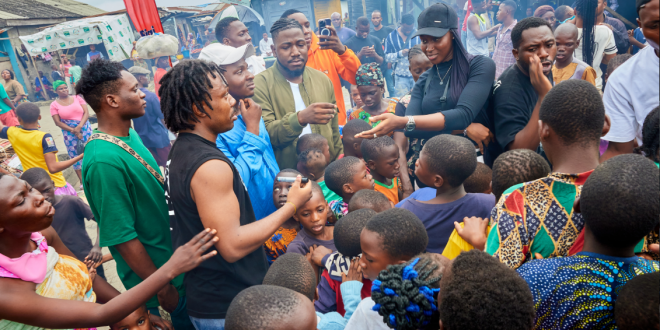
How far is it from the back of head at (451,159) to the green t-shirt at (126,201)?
166 centimetres

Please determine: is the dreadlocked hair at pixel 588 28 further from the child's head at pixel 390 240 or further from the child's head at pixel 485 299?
the child's head at pixel 485 299

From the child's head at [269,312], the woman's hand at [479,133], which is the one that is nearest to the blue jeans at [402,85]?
the woman's hand at [479,133]

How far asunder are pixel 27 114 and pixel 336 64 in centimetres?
416

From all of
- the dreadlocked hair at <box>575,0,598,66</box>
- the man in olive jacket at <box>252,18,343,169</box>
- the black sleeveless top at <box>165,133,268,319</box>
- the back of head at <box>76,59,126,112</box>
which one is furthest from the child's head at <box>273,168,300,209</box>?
the dreadlocked hair at <box>575,0,598,66</box>

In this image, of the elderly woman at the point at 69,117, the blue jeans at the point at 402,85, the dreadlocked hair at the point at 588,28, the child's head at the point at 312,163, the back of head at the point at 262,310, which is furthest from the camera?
the blue jeans at the point at 402,85

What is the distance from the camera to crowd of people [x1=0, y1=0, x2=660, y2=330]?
4.08ft

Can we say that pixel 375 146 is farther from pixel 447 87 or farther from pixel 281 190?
pixel 281 190

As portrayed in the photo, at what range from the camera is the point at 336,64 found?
535cm

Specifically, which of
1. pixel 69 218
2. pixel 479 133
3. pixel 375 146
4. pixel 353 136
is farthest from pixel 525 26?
pixel 69 218

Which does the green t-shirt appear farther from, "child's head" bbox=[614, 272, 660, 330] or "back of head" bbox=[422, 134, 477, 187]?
"child's head" bbox=[614, 272, 660, 330]

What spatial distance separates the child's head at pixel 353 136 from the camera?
3922 mm

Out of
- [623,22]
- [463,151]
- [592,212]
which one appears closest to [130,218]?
[463,151]

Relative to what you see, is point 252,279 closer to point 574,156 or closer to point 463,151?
point 463,151

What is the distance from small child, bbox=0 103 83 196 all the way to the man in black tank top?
3.86 metres
